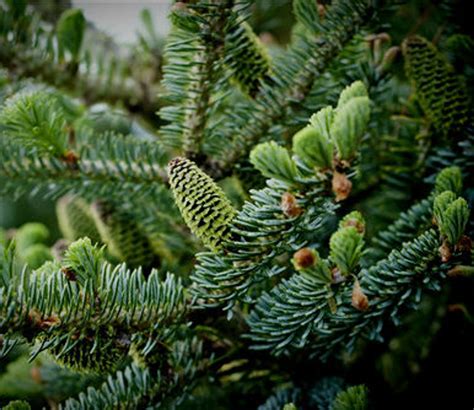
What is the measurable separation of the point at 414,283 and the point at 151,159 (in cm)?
49

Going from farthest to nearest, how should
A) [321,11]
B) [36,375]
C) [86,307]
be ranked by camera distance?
[36,375]
[321,11]
[86,307]

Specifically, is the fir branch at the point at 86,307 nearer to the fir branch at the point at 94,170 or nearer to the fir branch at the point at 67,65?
the fir branch at the point at 94,170

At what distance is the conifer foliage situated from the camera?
615 mm

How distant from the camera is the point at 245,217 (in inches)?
24.2

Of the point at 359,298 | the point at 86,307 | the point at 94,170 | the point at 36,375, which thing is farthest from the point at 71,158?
the point at 359,298

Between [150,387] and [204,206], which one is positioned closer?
→ [204,206]

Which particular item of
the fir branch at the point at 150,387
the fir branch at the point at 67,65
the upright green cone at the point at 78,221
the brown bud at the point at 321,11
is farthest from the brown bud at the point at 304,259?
the fir branch at the point at 67,65

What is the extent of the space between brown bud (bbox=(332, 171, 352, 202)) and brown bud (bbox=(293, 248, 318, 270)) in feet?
0.25

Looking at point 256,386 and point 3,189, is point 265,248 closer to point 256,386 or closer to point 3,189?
point 256,386

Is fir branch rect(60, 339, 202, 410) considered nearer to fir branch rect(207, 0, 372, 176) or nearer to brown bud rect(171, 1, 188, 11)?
fir branch rect(207, 0, 372, 176)

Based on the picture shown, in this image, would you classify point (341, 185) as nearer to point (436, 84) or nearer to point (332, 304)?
point (332, 304)

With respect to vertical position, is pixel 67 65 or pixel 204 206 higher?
pixel 67 65

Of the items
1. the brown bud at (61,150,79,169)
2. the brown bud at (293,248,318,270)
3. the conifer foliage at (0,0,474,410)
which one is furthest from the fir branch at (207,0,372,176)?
the brown bud at (293,248,318,270)

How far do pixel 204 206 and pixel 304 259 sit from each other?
146 mm
